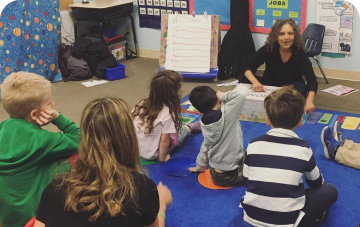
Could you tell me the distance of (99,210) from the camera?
3.86 feet

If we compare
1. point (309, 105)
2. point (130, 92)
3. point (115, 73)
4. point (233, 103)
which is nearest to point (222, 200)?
point (233, 103)

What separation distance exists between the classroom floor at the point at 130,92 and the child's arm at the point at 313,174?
1668 mm

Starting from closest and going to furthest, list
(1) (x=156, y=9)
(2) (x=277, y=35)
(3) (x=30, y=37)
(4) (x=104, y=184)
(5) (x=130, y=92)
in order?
(4) (x=104, y=184) → (2) (x=277, y=35) → (5) (x=130, y=92) → (3) (x=30, y=37) → (1) (x=156, y=9)

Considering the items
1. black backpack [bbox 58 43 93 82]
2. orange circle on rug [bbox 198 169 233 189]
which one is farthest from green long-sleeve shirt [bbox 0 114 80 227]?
black backpack [bbox 58 43 93 82]

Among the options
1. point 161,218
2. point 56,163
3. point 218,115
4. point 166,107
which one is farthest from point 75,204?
point 166,107

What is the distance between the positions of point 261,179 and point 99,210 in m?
0.78

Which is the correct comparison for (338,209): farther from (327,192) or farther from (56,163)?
(56,163)

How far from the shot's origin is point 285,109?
5.83 feet

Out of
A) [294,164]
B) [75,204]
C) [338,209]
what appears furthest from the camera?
[338,209]

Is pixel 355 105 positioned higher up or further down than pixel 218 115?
further down

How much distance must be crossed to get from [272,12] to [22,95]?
3.23m

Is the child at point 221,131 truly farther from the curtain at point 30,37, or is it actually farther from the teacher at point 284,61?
the curtain at point 30,37

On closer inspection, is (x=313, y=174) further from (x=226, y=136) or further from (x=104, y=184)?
(x=104, y=184)

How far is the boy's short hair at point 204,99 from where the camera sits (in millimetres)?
2277
